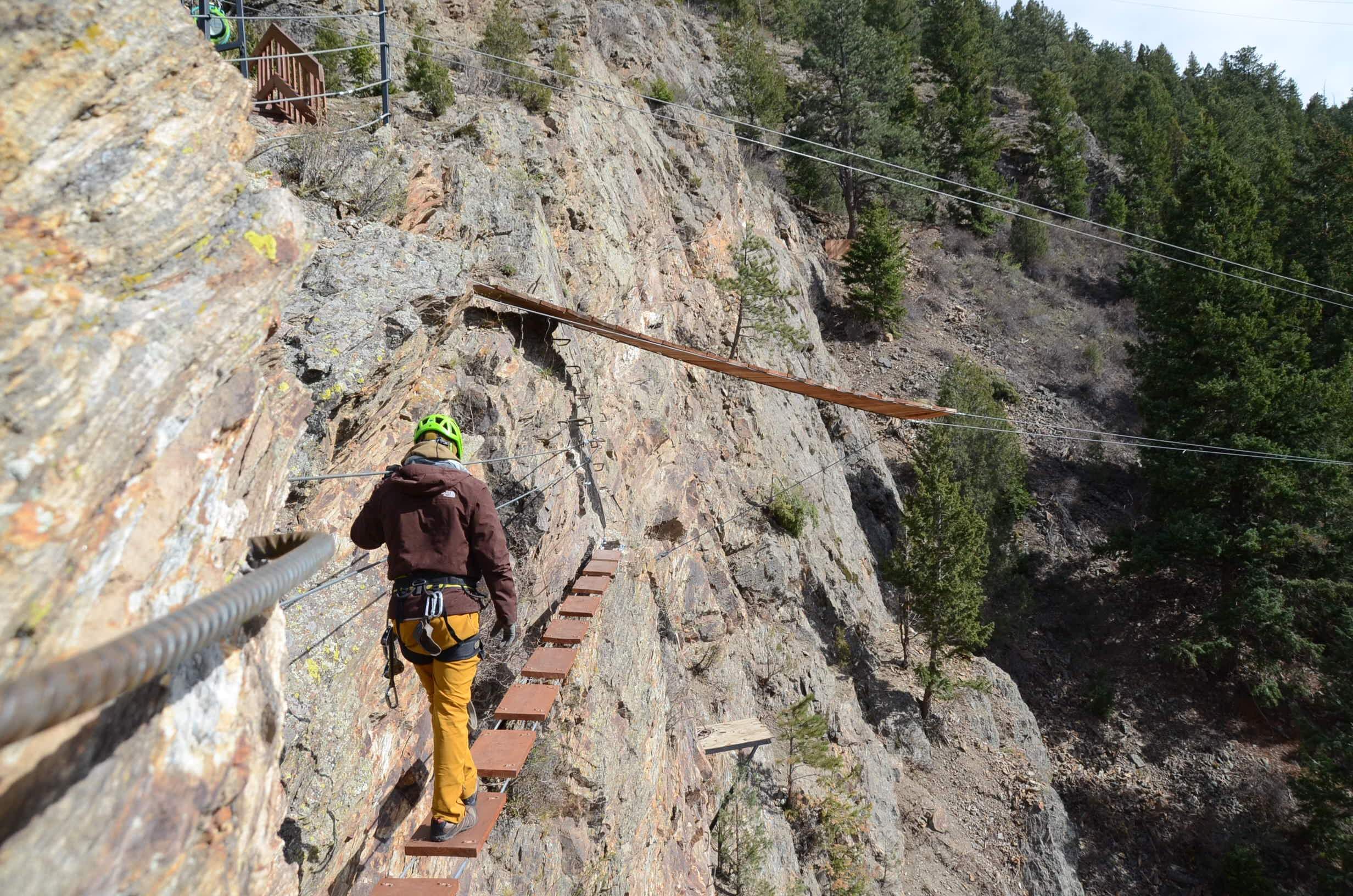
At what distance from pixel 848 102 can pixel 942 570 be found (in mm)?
21533

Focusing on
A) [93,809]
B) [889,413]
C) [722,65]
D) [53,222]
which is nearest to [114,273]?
[53,222]

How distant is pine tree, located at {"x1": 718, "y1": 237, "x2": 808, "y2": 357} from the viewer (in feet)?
59.2

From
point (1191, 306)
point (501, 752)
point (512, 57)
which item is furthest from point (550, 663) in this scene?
point (1191, 306)

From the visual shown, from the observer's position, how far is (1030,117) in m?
44.7

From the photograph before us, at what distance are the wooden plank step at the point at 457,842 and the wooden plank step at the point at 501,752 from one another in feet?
0.72

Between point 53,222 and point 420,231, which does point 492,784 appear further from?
point 420,231

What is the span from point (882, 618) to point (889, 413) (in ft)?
43.1

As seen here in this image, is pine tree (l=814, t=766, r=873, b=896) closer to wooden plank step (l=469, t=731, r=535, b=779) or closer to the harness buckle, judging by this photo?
wooden plank step (l=469, t=731, r=535, b=779)

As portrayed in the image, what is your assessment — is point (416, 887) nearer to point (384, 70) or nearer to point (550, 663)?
point (550, 663)

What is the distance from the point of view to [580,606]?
6805 millimetres

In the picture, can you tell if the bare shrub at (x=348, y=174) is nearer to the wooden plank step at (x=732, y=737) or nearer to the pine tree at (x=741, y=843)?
the wooden plank step at (x=732, y=737)

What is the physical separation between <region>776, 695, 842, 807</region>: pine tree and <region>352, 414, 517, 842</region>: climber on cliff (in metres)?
9.84

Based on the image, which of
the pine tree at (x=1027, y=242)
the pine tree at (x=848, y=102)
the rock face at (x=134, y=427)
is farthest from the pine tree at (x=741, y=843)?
the pine tree at (x=1027, y=242)

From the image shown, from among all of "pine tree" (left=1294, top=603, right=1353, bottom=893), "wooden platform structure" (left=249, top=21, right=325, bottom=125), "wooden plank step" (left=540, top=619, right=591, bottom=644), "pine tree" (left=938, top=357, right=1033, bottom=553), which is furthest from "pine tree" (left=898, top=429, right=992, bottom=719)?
"wooden platform structure" (left=249, top=21, right=325, bottom=125)
